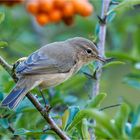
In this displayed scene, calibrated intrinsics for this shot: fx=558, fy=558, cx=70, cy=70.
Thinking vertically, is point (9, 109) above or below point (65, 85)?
above

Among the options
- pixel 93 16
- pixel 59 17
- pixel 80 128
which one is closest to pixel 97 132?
pixel 80 128

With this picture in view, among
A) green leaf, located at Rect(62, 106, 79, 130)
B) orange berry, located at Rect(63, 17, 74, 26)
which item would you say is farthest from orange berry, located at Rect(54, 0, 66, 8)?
green leaf, located at Rect(62, 106, 79, 130)

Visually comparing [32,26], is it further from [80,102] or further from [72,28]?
[80,102]

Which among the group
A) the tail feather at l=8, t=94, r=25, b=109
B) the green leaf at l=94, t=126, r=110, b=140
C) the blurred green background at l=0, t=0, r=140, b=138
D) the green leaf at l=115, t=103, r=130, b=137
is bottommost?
the blurred green background at l=0, t=0, r=140, b=138

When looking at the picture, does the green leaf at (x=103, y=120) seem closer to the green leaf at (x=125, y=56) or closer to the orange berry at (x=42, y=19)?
the green leaf at (x=125, y=56)

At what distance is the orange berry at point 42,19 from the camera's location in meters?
5.75

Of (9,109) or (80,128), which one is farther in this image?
(9,109)

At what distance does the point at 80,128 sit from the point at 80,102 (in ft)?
5.78

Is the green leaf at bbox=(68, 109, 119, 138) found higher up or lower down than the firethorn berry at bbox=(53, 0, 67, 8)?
higher up

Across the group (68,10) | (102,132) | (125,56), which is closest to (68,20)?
(68,10)

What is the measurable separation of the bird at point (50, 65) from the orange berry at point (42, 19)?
3.72 feet

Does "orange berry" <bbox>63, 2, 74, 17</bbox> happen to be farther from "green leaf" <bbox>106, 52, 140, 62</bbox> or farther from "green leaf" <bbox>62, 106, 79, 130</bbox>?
"green leaf" <bbox>62, 106, 79, 130</bbox>

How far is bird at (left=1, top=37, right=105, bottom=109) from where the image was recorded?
332cm

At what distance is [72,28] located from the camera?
23.3ft
